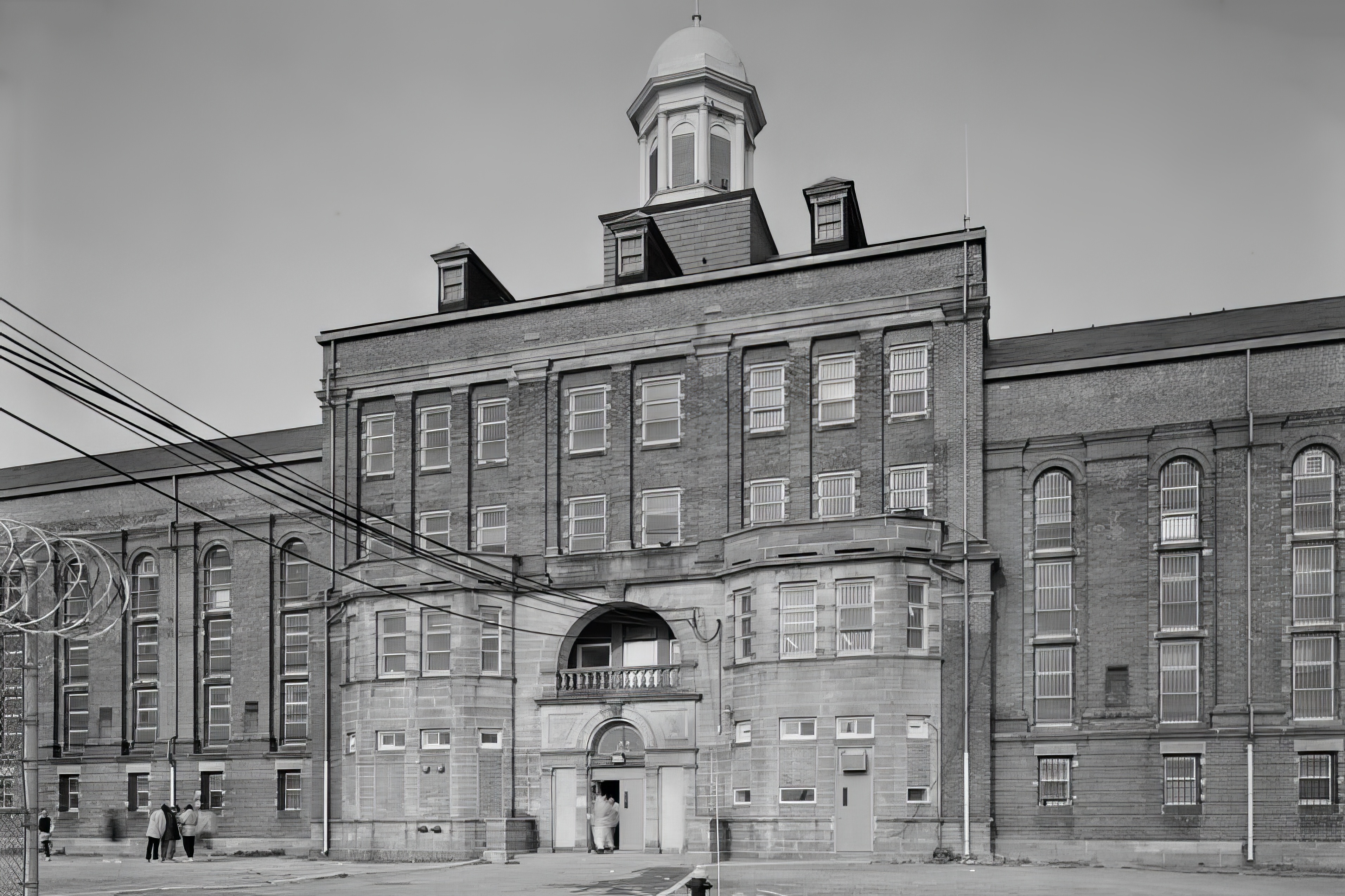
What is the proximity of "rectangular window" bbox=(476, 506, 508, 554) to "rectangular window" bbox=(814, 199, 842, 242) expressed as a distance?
12.7m

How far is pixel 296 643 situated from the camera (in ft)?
179

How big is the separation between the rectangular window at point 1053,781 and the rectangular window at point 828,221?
54.5ft

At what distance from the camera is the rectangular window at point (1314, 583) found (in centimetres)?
4172

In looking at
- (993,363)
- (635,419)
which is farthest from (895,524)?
(635,419)

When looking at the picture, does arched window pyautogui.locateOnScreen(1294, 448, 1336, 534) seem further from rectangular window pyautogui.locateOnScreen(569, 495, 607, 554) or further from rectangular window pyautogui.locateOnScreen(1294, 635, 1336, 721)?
rectangular window pyautogui.locateOnScreen(569, 495, 607, 554)

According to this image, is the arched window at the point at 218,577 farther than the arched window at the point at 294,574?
Yes

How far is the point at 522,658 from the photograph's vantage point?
48.5 metres

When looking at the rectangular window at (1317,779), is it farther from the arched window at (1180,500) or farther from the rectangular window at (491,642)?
the rectangular window at (491,642)

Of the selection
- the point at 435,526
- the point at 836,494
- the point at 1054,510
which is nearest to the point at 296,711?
the point at 435,526

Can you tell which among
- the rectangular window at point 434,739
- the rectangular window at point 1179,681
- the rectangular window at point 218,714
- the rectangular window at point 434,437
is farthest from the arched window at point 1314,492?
the rectangular window at point 218,714

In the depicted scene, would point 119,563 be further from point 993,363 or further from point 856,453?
point 993,363

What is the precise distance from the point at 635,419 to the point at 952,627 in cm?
1158

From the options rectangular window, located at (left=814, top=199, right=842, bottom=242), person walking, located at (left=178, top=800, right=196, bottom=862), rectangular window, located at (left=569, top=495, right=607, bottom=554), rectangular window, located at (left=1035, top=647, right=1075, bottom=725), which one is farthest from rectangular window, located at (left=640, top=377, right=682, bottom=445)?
person walking, located at (left=178, top=800, right=196, bottom=862)

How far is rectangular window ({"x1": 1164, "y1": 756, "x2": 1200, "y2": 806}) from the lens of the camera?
42.1m
